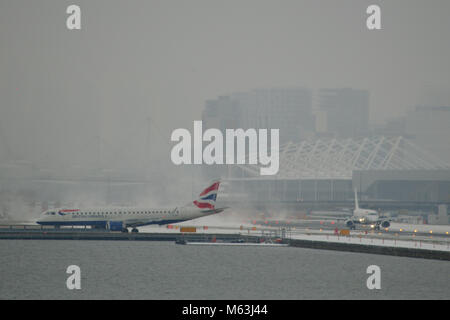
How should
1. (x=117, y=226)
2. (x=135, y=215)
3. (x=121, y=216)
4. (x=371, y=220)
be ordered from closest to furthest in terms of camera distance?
(x=135, y=215) < (x=117, y=226) < (x=121, y=216) < (x=371, y=220)

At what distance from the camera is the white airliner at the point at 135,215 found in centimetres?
13262

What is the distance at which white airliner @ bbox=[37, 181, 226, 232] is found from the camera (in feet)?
435

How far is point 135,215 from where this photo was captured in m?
133

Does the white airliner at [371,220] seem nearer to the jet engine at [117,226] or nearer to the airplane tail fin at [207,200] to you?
the airplane tail fin at [207,200]

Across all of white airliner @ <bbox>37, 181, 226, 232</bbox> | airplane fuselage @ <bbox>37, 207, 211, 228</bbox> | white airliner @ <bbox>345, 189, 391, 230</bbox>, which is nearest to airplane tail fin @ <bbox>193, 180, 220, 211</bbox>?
white airliner @ <bbox>37, 181, 226, 232</bbox>

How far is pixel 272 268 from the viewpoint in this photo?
10512cm

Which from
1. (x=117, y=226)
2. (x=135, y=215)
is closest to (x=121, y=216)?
(x=117, y=226)

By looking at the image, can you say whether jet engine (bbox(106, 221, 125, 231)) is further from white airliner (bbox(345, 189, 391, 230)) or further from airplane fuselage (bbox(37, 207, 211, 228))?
white airliner (bbox(345, 189, 391, 230))

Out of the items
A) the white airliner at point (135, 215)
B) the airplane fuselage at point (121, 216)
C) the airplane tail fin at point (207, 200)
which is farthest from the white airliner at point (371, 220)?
the airplane fuselage at point (121, 216)

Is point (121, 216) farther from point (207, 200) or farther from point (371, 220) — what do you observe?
point (371, 220)

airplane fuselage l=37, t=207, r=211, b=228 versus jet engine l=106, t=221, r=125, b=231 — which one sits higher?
airplane fuselage l=37, t=207, r=211, b=228

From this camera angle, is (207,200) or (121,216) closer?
(121,216)
